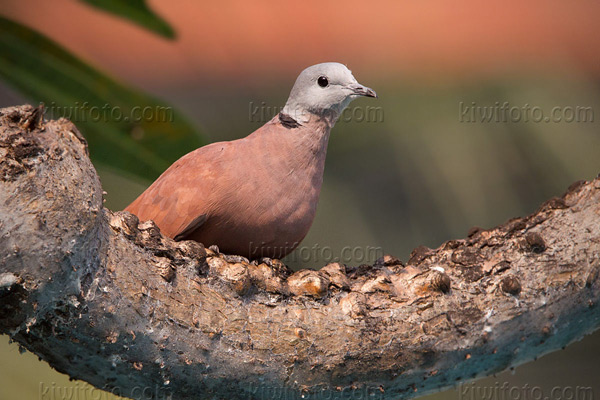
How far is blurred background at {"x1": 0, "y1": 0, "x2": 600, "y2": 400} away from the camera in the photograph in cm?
374

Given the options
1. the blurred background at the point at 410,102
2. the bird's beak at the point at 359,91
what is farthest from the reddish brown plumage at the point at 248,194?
the blurred background at the point at 410,102

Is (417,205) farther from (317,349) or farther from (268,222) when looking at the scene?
(317,349)

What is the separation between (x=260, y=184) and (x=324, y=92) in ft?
1.02

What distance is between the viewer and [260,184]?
5.14 feet

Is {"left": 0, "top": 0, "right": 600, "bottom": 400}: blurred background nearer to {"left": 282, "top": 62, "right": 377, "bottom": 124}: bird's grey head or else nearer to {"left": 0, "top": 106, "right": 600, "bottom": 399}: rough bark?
{"left": 282, "top": 62, "right": 377, "bottom": 124}: bird's grey head

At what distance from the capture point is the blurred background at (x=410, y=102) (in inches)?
147

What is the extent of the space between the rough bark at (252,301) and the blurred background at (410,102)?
84.6 inches

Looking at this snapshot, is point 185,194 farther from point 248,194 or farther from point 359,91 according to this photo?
point 359,91

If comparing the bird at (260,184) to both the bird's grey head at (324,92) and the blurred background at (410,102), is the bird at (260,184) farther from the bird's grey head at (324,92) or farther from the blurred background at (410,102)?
the blurred background at (410,102)

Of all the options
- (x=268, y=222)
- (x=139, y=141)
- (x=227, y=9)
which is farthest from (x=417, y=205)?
(x=268, y=222)

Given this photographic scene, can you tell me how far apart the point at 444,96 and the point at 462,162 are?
16.1 inches

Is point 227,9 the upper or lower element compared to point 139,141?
upper

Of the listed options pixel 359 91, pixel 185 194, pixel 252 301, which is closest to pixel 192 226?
pixel 185 194

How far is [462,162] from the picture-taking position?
3.75m
